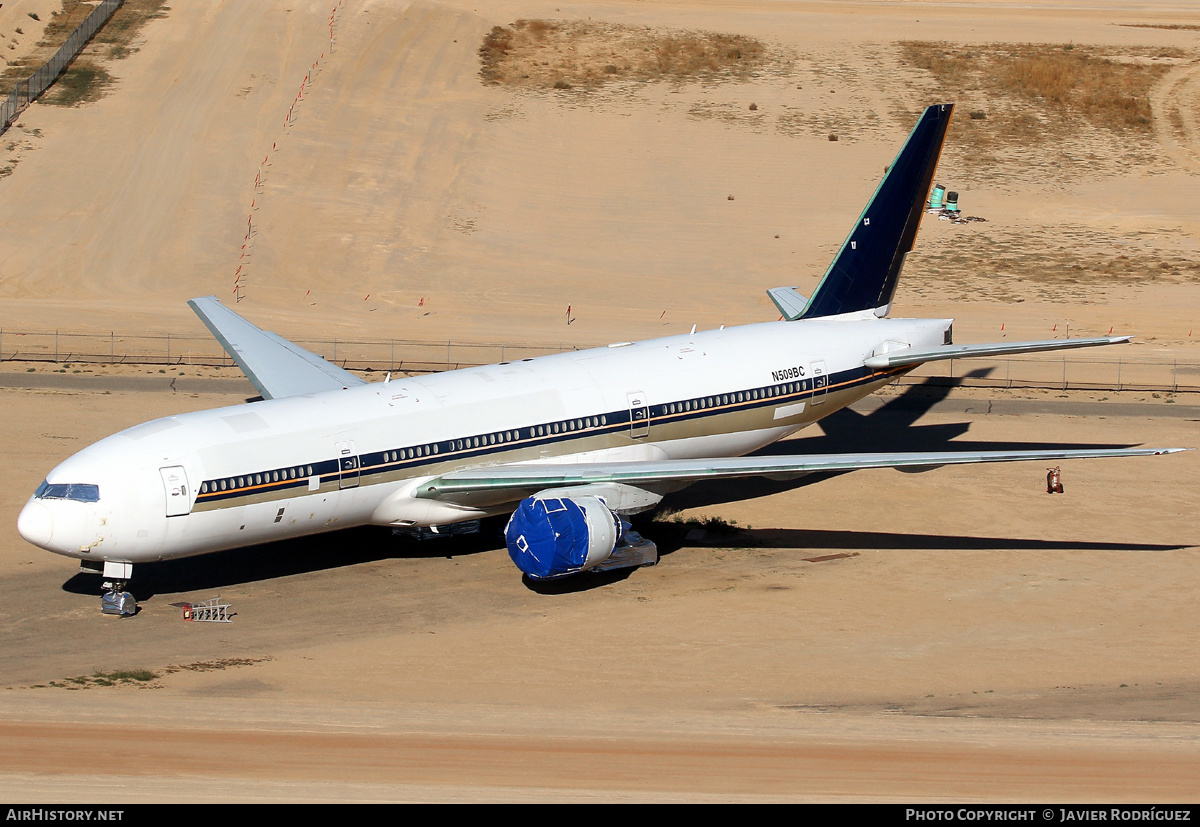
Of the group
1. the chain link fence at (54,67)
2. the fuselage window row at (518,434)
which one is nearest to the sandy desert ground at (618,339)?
the chain link fence at (54,67)

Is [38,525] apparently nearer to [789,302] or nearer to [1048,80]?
[789,302]

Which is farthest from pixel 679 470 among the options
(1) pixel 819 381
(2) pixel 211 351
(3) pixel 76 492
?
(2) pixel 211 351

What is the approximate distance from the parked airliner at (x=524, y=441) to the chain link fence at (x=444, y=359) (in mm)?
13441

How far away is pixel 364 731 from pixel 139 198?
56.4m

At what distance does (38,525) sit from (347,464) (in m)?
7.66

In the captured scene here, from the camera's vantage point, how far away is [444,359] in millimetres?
61219

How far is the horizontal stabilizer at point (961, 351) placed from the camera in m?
42.1

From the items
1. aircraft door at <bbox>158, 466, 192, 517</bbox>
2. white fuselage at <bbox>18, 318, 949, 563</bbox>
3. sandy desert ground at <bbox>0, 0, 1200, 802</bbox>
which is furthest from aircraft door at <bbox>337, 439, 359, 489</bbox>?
aircraft door at <bbox>158, 466, 192, 517</bbox>

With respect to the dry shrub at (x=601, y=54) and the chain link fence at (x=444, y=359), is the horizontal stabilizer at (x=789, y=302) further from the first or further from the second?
the dry shrub at (x=601, y=54)

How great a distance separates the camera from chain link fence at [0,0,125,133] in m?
85.7

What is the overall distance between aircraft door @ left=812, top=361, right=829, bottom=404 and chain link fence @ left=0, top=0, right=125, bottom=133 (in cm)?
6018

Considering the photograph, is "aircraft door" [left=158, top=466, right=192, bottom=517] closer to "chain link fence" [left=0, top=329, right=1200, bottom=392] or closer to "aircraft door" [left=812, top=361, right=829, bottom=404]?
"aircraft door" [left=812, top=361, right=829, bottom=404]

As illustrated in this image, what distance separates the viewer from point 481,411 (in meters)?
38.7
